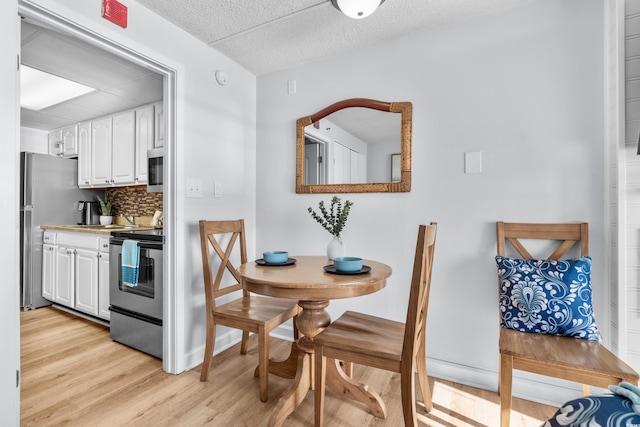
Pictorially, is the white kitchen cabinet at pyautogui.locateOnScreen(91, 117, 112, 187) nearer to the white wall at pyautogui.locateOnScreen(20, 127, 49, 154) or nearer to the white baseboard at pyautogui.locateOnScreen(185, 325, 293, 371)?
the white wall at pyautogui.locateOnScreen(20, 127, 49, 154)

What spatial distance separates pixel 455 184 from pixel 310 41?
1.45 m

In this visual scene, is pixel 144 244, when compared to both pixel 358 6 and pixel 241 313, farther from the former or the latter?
pixel 358 6

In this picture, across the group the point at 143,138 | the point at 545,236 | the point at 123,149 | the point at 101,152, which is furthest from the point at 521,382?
the point at 101,152

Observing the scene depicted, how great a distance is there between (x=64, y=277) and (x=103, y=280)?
0.74 meters

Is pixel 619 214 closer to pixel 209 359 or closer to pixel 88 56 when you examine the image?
pixel 209 359

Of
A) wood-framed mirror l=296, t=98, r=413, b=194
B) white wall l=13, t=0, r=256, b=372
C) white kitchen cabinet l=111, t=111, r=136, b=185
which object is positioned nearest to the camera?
white wall l=13, t=0, r=256, b=372

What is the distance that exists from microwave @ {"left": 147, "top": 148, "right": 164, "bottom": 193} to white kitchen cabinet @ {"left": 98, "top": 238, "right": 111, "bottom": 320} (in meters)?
0.71

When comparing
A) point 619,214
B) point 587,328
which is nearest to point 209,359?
point 587,328

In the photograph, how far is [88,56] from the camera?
226 centimetres

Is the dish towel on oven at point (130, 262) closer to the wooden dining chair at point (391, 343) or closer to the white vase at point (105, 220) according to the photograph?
the wooden dining chair at point (391, 343)

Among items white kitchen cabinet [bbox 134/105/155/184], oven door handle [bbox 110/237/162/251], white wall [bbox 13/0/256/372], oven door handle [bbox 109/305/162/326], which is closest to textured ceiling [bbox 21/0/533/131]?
white wall [bbox 13/0/256/372]

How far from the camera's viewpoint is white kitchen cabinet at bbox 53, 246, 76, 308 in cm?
312

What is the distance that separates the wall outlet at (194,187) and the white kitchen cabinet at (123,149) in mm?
1522

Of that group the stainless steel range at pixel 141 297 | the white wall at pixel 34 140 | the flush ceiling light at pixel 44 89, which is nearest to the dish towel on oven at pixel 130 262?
the stainless steel range at pixel 141 297
